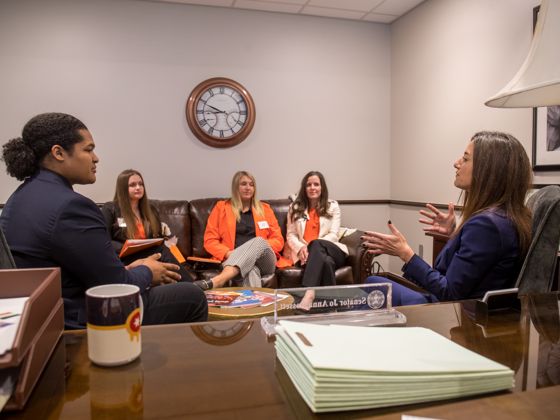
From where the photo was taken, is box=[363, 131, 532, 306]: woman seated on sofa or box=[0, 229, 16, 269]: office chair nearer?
box=[0, 229, 16, 269]: office chair

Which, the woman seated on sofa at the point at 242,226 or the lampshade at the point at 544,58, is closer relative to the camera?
the lampshade at the point at 544,58

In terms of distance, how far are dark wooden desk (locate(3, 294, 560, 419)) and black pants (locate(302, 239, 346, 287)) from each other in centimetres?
245

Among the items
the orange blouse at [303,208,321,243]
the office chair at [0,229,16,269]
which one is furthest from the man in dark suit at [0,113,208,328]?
the orange blouse at [303,208,321,243]

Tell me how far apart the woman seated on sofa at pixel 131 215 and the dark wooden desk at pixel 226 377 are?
2.65m

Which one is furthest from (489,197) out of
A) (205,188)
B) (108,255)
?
(205,188)

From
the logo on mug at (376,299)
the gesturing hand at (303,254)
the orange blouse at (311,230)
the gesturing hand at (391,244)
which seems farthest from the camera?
the orange blouse at (311,230)

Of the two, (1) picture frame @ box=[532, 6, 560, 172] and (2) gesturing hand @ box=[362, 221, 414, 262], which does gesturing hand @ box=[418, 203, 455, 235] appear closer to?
(2) gesturing hand @ box=[362, 221, 414, 262]

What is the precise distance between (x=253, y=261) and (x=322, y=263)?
1.81 ft

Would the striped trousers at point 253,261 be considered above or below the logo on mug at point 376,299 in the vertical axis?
below

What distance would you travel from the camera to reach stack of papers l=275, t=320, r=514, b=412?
1.96 feet

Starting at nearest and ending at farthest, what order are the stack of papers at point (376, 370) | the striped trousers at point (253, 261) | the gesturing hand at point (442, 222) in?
the stack of papers at point (376, 370) → the gesturing hand at point (442, 222) → the striped trousers at point (253, 261)

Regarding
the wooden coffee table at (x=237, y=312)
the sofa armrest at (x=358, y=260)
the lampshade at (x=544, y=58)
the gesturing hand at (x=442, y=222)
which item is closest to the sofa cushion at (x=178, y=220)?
the sofa armrest at (x=358, y=260)

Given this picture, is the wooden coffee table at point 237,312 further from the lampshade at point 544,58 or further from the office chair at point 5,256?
the lampshade at point 544,58

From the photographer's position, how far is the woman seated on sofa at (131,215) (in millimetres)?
3432
